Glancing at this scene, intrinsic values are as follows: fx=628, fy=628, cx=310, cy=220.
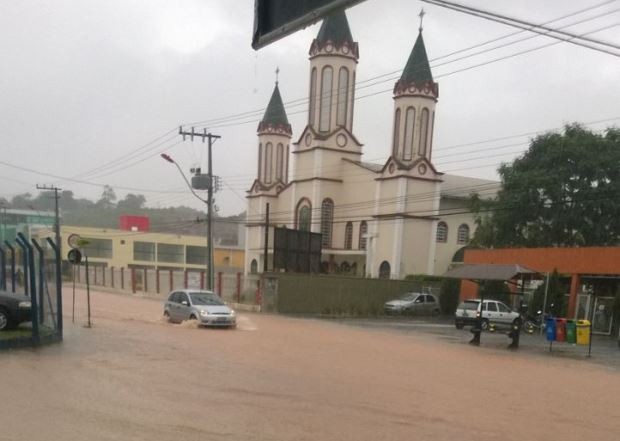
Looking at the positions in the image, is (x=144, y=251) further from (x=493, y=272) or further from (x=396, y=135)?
(x=493, y=272)

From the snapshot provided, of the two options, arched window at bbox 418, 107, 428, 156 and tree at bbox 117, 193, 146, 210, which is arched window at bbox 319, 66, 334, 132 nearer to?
arched window at bbox 418, 107, 428, 156

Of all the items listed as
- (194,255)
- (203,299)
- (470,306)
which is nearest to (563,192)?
(470,306)

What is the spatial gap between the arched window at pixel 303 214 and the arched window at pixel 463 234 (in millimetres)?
11867

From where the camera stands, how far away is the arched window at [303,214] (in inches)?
1962

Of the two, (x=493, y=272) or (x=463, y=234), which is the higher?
(x=463, y=234)

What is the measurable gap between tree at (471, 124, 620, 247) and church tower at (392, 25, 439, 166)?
8411 mm

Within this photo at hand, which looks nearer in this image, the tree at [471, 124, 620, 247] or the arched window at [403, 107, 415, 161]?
the tree at [471, 124, 620, 247]

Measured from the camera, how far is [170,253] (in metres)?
79.4

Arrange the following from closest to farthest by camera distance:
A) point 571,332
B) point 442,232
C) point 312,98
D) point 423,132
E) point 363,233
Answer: point 571,332, point 423,132, point 363,233, point 442,232, point 312,98

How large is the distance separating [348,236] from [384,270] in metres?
5.41

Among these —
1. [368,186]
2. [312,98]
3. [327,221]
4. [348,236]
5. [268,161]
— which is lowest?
[348,236]

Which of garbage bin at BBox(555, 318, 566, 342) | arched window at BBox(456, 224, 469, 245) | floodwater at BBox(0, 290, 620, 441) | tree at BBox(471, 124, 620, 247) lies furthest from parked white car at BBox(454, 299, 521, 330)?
arched window at BBox(456, 224, 469, 245)

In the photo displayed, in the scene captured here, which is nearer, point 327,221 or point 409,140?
point 409,140

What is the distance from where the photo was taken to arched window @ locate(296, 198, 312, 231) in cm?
4984
